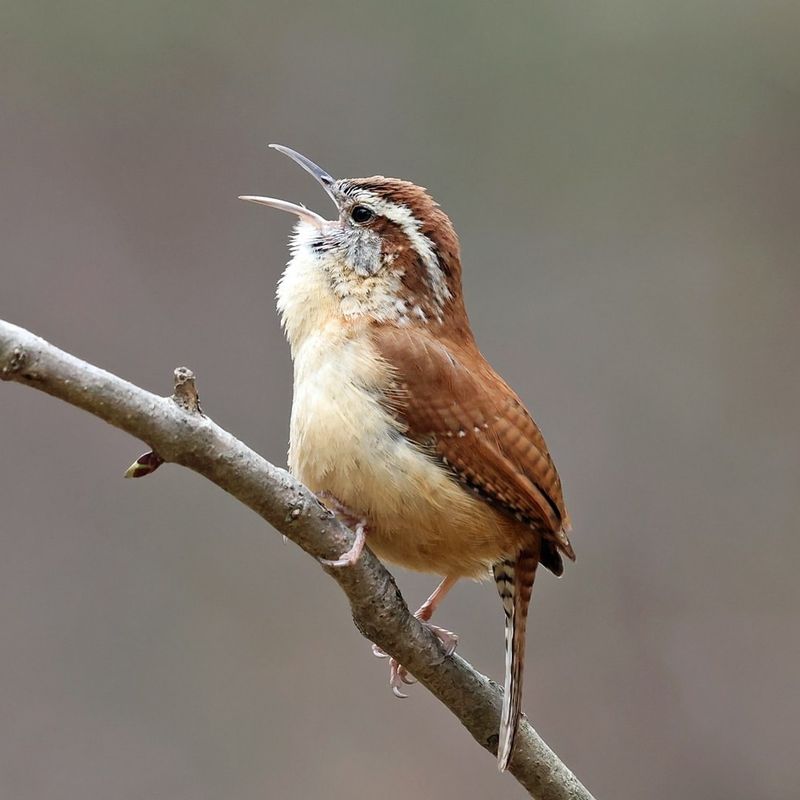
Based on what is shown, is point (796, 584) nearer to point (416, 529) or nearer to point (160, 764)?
point (160, 764)

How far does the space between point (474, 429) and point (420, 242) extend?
1.90 ft

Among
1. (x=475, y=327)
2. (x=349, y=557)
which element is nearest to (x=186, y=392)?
(x=349, y=557)

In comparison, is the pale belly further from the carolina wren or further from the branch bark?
the branch bark

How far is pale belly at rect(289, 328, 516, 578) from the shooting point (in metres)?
2.76

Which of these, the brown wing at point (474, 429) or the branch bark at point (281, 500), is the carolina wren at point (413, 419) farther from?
the branch bark at point (281, 500)

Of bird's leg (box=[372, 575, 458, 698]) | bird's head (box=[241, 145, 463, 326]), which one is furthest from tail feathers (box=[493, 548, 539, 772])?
bird's head (box=[241, 145, 463, 326])

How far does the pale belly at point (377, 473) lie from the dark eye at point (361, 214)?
0.45 m

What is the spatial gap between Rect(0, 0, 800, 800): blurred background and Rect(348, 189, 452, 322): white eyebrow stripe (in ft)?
8.31

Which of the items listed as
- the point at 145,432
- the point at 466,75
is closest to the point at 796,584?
the point at 466,75

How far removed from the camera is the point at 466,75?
7.21 metres

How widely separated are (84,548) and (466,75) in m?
3.49

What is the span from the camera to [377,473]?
9.05ft

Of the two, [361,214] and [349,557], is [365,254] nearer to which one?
[361,214]

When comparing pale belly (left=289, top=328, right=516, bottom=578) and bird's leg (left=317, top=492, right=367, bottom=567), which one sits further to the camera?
pale belly (left=289, top=328, right=516, bottom=578)
